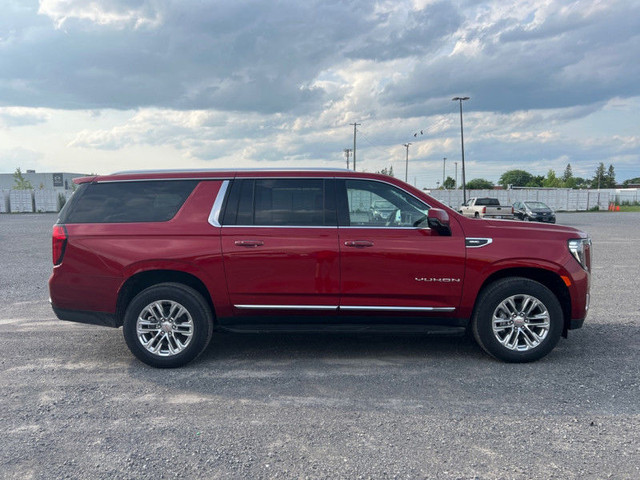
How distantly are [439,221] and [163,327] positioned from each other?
281cm

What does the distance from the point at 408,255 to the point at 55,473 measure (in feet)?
10.6

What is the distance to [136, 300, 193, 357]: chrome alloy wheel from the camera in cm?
484

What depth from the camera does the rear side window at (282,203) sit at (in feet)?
16.0

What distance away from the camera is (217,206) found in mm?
4922

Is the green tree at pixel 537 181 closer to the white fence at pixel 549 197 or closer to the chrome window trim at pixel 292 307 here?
the white fence at pixel 549 197

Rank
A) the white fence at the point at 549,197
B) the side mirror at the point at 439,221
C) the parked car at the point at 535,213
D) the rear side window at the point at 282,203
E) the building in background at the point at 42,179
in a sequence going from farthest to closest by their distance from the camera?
the building in background at the point at 42,179
the white fence at the point at 549,197
the parked car at the point at 535,213
the rear side window at the point at 282,203
the side mirror at the point at 439,221

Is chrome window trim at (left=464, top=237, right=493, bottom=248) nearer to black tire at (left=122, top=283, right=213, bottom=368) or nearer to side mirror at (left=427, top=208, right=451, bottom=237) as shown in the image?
side mirror at (left=427, top=208, right=451, bottom=237)

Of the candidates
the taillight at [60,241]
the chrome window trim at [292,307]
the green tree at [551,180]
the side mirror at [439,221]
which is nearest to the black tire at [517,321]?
the side mirror at [439,221]

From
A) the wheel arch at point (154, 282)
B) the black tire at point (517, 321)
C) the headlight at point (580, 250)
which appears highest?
the headlight at point (580, 250)

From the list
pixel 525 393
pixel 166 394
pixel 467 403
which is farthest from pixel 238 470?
pixel 525 393

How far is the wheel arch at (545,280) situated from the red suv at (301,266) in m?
0.02

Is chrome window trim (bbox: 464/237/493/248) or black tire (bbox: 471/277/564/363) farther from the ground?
chrome window trim (bbox: 464/237/493/248)

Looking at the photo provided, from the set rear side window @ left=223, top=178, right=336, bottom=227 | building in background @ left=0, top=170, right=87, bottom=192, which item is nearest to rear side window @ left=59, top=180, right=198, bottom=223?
rear side window @ left=223, top=178, right=336, bottom=227

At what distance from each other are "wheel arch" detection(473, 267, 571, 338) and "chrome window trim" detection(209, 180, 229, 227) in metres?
2.62
